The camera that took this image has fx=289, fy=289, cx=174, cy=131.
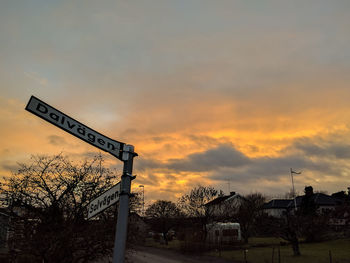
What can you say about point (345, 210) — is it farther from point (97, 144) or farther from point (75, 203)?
point (97, 144)

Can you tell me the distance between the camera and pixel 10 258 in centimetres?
812

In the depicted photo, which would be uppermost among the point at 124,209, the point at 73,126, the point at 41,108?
the point at 41,108

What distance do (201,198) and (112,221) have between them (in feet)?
123

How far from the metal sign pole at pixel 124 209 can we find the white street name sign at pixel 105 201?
0.73 feet

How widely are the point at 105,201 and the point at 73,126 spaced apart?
1.13 m

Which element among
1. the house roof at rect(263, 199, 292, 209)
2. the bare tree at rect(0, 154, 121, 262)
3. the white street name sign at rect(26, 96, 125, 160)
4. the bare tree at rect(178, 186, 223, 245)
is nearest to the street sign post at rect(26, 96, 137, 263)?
the white street name sign at rect(26, 96, 125, 160)

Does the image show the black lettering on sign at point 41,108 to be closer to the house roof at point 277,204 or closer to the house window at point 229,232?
the house window at point 229,232

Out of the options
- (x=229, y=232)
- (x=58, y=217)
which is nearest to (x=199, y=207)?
(x=229, y=232)

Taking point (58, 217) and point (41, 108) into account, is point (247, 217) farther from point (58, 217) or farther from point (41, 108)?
point (41, 108)

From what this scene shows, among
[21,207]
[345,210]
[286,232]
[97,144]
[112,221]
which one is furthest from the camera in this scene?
[345,210]

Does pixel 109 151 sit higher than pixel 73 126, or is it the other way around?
pixel 73 126

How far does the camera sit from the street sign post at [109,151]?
135 inches

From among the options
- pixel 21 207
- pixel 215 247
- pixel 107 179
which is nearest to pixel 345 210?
pixel 215 247

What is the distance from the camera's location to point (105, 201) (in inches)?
157
